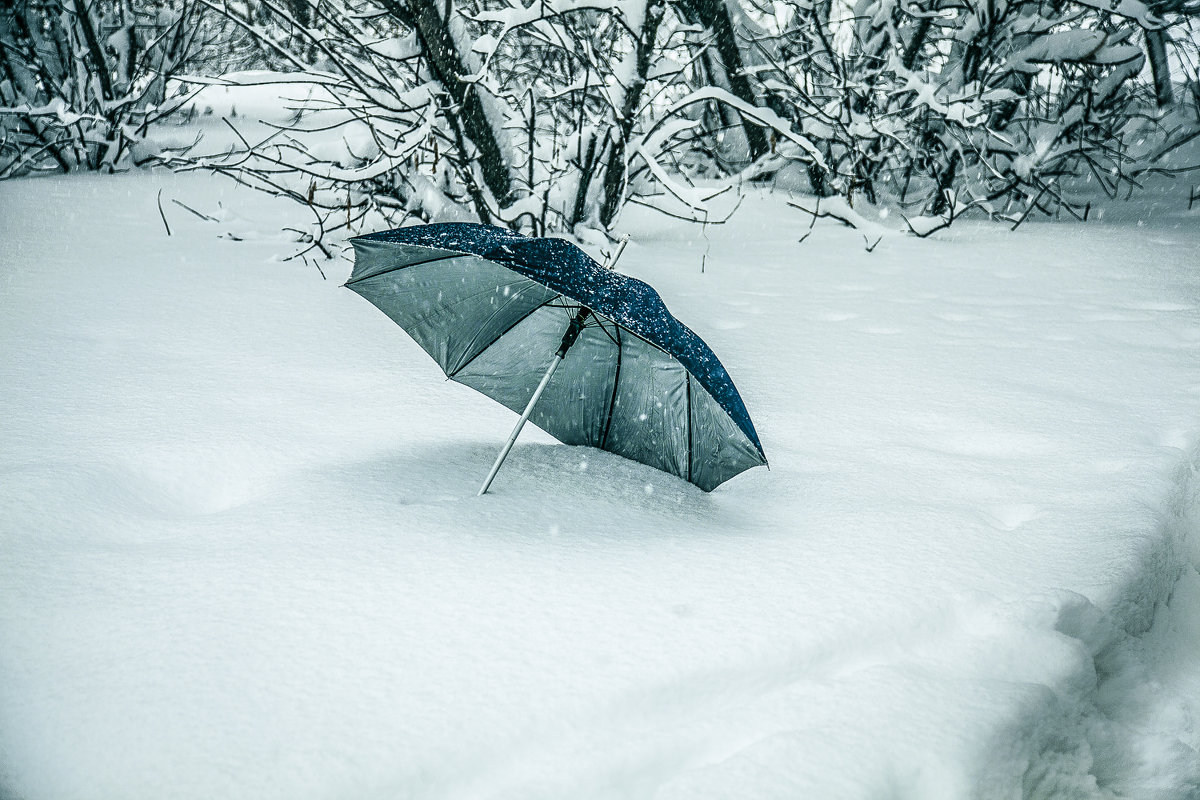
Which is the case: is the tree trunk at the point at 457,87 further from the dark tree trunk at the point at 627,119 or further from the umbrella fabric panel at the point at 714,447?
the umbrella fabric panel at the point at 714,447

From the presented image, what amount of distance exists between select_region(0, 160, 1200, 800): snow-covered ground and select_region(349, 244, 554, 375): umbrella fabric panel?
0.25m

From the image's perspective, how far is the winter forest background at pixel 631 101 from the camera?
10.8ft

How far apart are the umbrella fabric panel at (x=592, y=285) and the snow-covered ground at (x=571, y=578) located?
12.0 inches

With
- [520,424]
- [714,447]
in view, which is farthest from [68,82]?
[714,447]

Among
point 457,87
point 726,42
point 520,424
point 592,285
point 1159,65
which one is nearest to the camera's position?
point 592,285

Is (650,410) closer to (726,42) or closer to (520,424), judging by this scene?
(520,424)

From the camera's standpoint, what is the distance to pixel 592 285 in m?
1.40

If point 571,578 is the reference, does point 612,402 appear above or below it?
above

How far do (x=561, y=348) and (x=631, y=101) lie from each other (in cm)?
233

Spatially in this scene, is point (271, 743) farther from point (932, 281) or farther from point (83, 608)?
point (932, 281)

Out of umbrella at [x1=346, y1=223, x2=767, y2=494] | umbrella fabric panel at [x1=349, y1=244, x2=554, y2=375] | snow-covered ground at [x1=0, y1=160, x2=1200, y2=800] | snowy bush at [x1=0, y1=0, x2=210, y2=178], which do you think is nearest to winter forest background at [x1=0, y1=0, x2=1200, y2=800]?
snow-covered ground at [x1=0, y1=160, x2=1200, y2=800]

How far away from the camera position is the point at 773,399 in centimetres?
220

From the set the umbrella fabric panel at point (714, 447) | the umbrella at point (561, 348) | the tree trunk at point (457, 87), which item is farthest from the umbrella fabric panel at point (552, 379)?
the tree trunk at point (457, 87)

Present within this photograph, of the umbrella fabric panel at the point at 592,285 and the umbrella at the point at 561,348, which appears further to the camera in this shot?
the umbrella at the point at 561,348
